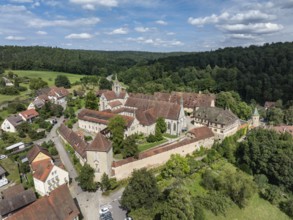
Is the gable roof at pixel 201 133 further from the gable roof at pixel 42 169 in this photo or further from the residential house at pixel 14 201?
the residential house at pixel 14 201

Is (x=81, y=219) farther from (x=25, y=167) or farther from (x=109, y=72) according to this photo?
A: (x=109, y=72)

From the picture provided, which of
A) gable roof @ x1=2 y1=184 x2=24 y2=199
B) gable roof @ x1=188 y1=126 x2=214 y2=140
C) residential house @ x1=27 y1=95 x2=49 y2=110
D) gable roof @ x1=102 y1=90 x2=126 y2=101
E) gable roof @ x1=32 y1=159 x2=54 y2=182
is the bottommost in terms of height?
gable roof @ x1=2 y1=184 x2=24 y2=199

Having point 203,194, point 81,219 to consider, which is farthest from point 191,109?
point 81,219

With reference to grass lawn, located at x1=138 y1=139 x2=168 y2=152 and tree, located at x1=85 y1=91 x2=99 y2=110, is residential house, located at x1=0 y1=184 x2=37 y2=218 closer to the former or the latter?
grass lawn, located at x1=138 y1=139 x2=168 y2=152

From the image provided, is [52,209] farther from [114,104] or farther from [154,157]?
[114,104]

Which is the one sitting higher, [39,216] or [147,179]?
[147,179]

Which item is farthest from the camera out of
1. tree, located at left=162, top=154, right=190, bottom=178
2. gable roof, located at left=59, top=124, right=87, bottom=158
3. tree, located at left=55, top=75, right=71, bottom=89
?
tree, located at left=55, top=75, right=71, bottom=89

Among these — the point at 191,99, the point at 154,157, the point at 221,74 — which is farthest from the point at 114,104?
the point at 221,74

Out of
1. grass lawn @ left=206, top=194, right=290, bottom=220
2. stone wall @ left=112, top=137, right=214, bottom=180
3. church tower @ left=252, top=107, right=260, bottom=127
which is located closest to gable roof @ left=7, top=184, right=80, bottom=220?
stone wall @ left=112, top=137, right=214, bottom=180
